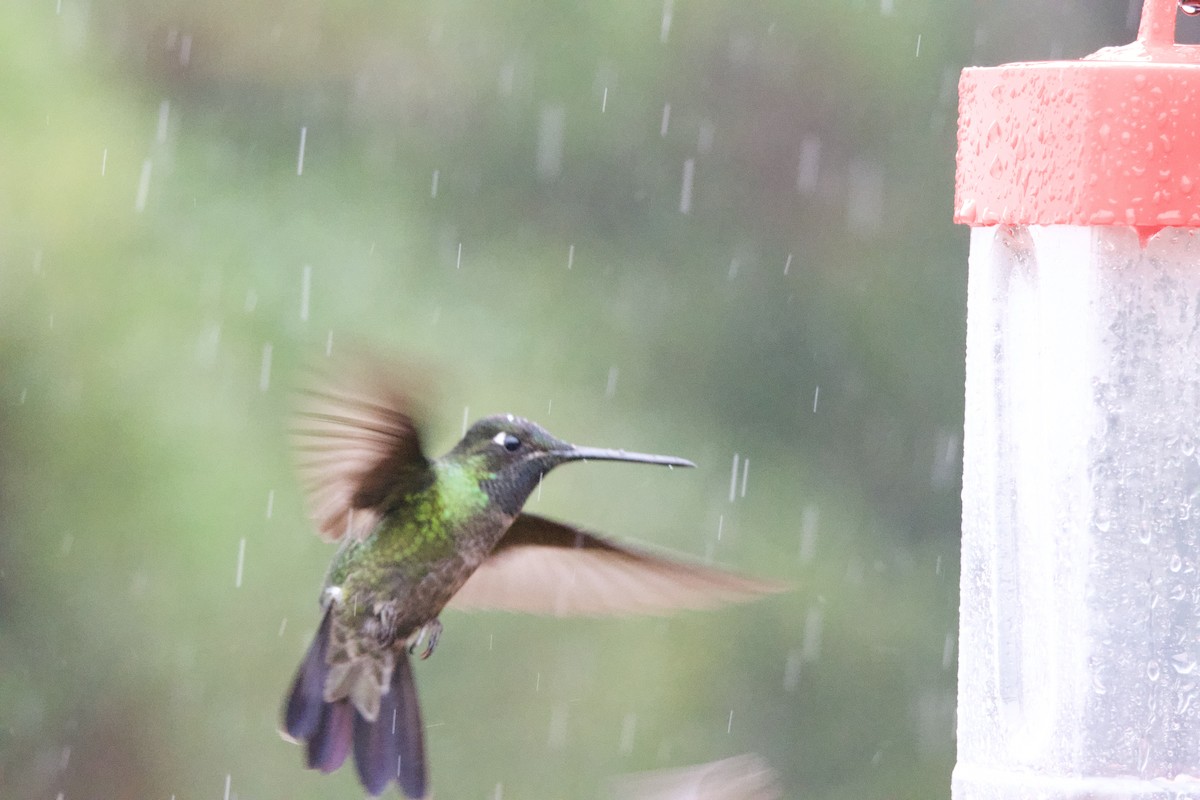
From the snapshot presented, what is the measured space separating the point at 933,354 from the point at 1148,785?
4.57m

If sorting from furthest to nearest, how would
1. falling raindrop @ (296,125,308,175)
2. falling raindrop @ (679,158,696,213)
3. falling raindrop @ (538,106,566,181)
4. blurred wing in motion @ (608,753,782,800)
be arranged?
falling raindrop @ (679,158,696,213) < falling raindrop @ (538,106,566,181) < falling raindrop @ (296,125,308,175) < blurred wing in motion @ (608,753,782,800)

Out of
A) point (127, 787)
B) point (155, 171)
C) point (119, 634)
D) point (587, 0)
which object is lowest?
point (127, 787)

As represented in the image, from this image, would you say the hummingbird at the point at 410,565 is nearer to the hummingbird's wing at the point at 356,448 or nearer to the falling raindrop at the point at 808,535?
the hummingbird's wing at the point at 356,448

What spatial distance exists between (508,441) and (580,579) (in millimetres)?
329

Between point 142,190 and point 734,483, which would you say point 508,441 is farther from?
point 734,483

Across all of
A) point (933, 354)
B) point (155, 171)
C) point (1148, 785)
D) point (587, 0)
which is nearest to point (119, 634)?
point (155, 171)

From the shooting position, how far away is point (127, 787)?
18.2ft

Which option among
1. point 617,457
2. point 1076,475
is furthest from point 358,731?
point 1076,475

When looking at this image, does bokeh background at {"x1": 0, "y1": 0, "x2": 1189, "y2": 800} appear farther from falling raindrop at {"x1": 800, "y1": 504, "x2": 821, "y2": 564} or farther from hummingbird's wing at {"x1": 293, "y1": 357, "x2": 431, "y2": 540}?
hummingbird's wing at {"x1": 293, "y1": 357, "x2": 431, "y2": 540}

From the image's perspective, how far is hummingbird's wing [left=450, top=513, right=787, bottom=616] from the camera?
267 centimetres

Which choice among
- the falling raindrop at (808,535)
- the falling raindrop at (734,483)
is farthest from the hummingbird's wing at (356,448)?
the falling raindrop at (808,535)

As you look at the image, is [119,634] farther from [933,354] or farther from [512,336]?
[933,354]

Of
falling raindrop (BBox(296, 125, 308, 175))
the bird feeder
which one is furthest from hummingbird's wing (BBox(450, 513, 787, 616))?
falling raindrop (BBox(296, 125, 308, 175))

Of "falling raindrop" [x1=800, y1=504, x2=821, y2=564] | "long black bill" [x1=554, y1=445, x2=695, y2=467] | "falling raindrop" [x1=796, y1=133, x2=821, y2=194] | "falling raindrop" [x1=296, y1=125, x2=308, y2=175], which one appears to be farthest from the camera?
"falling raindrop" [x1=796, y1=133, x2=821, y2=194]
